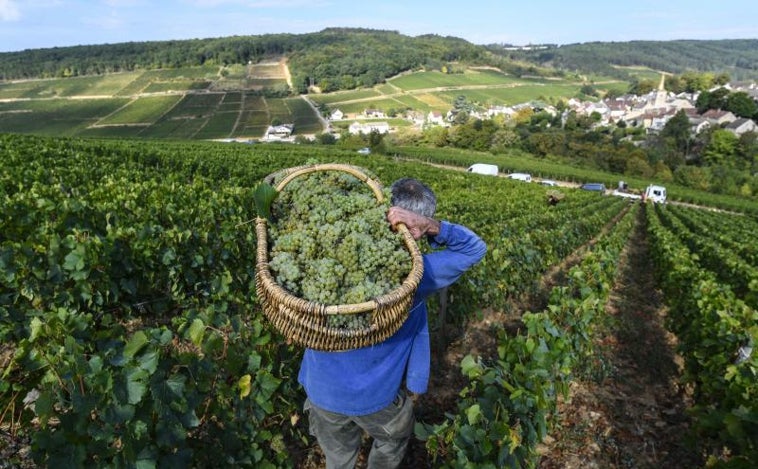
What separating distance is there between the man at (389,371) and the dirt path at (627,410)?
2140 millimetres

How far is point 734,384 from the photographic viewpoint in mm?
3887

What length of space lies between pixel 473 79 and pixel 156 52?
108 metres

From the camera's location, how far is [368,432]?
8.68 feet

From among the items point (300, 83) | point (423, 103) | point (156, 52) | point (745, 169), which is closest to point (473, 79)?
point (423, 103)

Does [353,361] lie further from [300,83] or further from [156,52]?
[156,52]

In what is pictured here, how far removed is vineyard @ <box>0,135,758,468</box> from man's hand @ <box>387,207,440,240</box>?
34.1 inches

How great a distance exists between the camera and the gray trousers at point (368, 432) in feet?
8.40

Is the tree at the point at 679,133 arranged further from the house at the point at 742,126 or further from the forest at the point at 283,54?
the forest at the point at 283,54

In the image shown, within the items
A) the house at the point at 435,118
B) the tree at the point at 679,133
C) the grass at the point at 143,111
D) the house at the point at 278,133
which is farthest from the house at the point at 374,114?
the tree at the point at 679,133

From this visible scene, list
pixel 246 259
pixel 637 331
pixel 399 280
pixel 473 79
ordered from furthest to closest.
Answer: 1. pixel 473 79
2. pixel 637 331
3. pixel 246 259
4. pixel 399 280

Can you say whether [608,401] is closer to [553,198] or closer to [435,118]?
[553,198]

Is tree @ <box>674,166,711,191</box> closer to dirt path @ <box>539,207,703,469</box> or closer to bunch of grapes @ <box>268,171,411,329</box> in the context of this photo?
dirt path @ <box>539,207,703,469</box>

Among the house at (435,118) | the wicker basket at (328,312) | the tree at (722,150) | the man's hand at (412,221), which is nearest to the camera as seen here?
the wicker basket at (328,312)

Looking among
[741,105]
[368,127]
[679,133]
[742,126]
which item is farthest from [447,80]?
[742,126]
